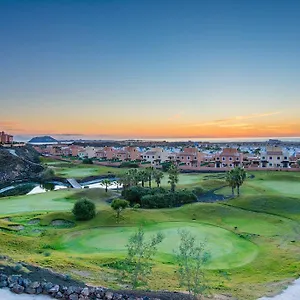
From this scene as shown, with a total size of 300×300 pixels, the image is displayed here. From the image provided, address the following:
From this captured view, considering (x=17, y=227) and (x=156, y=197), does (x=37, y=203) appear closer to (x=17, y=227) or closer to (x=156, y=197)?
(x=17, y=227)

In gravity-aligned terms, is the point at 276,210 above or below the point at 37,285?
below

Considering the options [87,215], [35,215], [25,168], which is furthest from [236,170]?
[25,168]

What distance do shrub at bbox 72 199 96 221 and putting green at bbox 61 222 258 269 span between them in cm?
384

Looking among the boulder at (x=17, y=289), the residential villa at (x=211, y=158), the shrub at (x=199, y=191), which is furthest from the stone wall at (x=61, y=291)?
the residential villa at (x=211, y=158)

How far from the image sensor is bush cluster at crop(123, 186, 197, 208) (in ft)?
138

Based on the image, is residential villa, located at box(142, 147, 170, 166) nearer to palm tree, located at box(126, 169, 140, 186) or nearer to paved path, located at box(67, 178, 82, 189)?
paved path, located at box(67, 178, 82, 189)

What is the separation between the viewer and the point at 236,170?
146ft

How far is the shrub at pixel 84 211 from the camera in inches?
1284

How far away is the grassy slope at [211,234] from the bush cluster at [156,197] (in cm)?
429

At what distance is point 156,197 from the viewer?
4219cm

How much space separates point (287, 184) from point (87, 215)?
3689 cm

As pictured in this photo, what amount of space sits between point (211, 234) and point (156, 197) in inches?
614

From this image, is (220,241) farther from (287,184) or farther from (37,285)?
(287,184)

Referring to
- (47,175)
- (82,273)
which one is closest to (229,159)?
(47,175)
